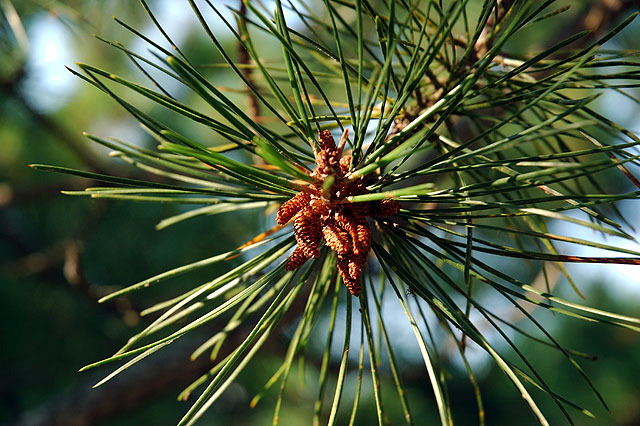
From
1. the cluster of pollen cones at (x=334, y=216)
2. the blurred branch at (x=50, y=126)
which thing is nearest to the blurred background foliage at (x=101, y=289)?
the blurred branch at (x=50, y=126)

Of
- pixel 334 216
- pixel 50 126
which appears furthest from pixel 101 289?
pixel 334 216

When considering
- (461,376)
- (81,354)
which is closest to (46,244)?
(81,354)

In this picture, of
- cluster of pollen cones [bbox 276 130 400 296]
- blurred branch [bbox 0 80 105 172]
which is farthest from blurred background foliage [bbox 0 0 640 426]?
Result: cluster of pollen cones [bbox 276 130 400 296]

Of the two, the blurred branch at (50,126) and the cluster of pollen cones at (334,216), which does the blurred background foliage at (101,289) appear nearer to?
the blurred branch at (50,126)

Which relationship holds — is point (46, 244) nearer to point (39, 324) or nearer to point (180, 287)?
point (39, 324)

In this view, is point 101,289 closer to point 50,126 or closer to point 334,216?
point 50,126

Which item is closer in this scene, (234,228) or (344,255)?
(344,255)

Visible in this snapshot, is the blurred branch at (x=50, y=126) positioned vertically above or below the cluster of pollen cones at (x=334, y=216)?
above
